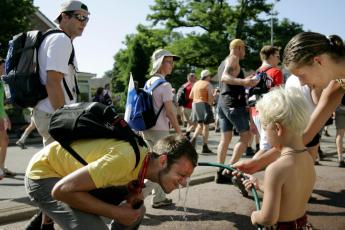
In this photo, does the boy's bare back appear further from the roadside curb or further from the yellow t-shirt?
the roadside curb

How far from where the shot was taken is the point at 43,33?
3820mm

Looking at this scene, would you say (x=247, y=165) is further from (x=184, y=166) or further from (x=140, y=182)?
(x=140, y=182)

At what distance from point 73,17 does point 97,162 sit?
2003mm

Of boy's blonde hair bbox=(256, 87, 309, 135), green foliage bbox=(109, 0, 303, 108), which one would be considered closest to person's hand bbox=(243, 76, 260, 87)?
boy's blonde hair bbox=(256, 87, 309, 135)

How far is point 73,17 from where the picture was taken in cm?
393

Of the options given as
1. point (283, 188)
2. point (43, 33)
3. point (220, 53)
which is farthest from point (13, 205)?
point (220, 53)

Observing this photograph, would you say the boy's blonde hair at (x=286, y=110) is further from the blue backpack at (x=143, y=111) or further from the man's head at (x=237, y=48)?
the man's head at (x=237, y=48)

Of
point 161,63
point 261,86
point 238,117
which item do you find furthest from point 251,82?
point 161,63

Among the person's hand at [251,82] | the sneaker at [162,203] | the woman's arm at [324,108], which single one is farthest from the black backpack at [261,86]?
the woman's arm at [324,108]

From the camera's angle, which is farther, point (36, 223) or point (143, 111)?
point (143, 111)

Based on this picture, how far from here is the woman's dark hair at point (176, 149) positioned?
8.29 ft

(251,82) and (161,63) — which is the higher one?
(161,63)

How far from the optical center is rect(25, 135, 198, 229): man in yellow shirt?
92.5 inches

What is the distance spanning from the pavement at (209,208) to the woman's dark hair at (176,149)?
1.71m
